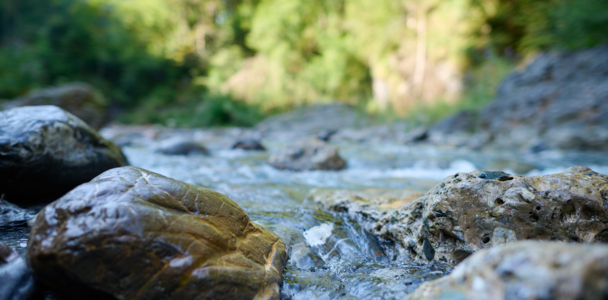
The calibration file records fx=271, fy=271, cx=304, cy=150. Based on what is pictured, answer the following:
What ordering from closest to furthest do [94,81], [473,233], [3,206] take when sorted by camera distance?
[473,233] → [3,206] → [94,81]

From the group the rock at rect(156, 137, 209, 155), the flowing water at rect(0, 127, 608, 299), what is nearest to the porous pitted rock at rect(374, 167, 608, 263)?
the flowing water at rect(0, 127, 608, 299)

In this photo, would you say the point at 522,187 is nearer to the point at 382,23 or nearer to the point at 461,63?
the point at 461,63

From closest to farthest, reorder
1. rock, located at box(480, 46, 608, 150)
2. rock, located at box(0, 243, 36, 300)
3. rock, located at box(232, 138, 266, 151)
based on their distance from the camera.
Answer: rock, located at box(0, 243, 36, 300), rock, located at box(480, 46, 608, 150), rock, located at box(232, 138, 266, 151)

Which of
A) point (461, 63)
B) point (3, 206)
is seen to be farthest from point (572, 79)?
point (3, 206)

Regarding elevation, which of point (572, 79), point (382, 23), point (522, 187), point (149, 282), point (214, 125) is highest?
point (382, 23)

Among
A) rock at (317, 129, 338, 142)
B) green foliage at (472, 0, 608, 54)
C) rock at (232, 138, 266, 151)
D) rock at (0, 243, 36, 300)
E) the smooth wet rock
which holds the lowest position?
rock at (317, 129, 338, 142)

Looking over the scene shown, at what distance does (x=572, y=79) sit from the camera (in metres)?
6.88

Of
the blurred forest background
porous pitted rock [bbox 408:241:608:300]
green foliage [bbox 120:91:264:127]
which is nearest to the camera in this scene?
porous pitted rock [bbox 408:241:608:300]

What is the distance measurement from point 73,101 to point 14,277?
9.01 meters

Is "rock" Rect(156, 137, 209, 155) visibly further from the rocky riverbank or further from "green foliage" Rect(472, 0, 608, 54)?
"green foliage" Rect(472, 0, 608, 54)

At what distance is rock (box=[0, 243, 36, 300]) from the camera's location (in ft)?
3.18

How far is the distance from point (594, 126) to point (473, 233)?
710cm

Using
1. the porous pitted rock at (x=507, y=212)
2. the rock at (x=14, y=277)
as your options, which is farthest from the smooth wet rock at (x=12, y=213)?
the porous pitted rock at (x=507, y=212)

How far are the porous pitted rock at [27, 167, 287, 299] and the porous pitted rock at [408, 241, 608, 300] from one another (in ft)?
2.67
